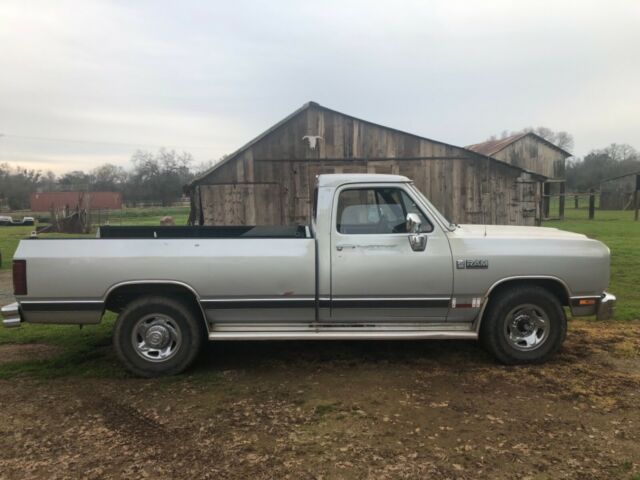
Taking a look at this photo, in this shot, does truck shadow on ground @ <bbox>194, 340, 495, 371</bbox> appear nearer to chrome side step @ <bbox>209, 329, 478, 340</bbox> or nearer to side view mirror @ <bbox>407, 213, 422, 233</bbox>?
chrome side step @ <bbox>209, 329, 478, 340</bbox>

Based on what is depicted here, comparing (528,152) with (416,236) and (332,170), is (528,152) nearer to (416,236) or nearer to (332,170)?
(332,170)

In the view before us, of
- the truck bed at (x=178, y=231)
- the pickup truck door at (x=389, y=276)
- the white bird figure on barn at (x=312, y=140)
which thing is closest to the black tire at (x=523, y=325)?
the pickup truck door at (x=389, y=276)

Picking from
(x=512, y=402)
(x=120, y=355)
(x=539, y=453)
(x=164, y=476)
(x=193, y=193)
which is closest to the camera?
(x=164, y=476)

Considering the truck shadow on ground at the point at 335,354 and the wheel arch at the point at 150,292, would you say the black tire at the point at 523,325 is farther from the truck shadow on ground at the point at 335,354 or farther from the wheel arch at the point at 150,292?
the wheel arch at the point at 150,292

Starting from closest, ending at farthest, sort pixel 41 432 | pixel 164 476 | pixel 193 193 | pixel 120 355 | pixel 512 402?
pixel 164 476
pixel 41 432
pixel 512 402
pixel 120 355
pixel 193 193

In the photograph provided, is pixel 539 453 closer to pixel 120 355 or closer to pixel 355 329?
pixel 355 329

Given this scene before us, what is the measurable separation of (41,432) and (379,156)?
9198 mm

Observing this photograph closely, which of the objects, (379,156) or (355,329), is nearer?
(355,329)

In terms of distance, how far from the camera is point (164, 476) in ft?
10.0

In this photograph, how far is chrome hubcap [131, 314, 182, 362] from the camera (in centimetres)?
470

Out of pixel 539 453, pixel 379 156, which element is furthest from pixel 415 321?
pixel 379 156

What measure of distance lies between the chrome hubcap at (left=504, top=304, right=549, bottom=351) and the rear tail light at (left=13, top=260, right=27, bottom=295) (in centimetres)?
466

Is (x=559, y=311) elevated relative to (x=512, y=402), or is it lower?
elevated

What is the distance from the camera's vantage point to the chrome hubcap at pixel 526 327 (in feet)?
15.8
